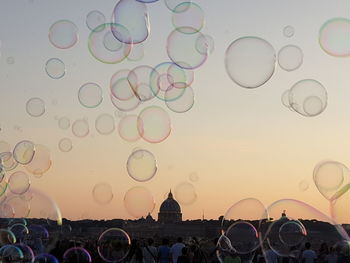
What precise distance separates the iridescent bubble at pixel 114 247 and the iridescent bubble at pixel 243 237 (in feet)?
9.06

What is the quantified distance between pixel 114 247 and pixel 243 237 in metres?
3.50

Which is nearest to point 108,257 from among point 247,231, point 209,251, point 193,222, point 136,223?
point 209,251

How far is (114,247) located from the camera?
1598 cm

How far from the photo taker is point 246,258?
13445mm

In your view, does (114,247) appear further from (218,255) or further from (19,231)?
(218,255)

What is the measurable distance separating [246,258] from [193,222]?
107056mm

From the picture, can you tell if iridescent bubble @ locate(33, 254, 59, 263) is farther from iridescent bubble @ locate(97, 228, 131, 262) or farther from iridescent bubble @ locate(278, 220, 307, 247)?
iridescent bubble @ locate(278, 220, 307, 247)

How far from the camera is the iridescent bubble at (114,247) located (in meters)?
15.6

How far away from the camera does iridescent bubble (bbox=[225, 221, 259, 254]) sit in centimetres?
1349

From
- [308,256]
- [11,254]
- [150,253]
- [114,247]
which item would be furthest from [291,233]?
[11,254]

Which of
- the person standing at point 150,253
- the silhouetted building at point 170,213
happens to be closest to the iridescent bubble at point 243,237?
the person standing at point 150,253

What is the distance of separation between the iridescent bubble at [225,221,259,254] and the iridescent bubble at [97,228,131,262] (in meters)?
2.76

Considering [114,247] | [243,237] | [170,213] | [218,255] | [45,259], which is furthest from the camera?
[170,213]

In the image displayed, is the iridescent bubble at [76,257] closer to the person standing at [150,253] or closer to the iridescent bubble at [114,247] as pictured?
the iridescent bubble at [114,247]
